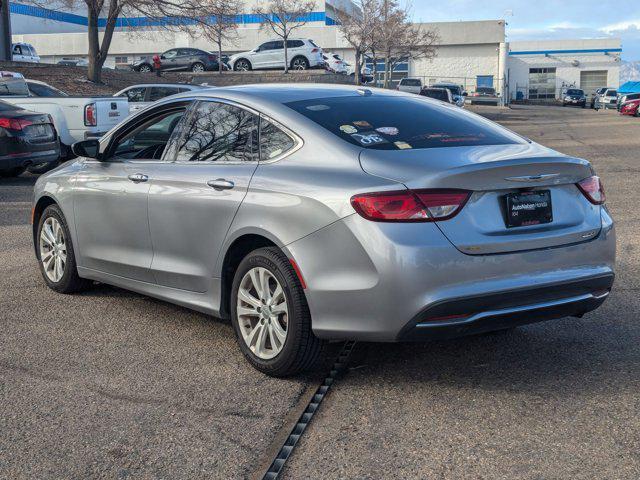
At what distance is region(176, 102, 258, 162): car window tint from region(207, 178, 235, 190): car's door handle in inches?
7.0

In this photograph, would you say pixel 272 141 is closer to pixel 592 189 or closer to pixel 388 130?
pixel 388 130

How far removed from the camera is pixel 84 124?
1727 centimetres

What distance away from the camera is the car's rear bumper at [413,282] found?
14.0 feet

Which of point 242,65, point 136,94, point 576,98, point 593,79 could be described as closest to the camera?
point 136,94

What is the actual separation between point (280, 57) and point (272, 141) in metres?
46.0

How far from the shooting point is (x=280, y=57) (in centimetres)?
4994

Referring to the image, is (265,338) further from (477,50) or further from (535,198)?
(477,50)

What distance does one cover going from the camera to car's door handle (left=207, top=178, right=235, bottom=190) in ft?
16.7

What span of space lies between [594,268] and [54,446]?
9.66ft

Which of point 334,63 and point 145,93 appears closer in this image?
point 145,93

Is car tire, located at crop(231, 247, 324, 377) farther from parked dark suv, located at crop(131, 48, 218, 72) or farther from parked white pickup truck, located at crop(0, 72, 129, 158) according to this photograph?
parked dark suv, located at crop(131, 48, 218, 72)

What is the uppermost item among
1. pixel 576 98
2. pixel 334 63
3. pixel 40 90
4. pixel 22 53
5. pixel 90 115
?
pixel 22 53

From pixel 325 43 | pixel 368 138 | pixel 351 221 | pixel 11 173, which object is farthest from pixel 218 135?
pixel 325 43

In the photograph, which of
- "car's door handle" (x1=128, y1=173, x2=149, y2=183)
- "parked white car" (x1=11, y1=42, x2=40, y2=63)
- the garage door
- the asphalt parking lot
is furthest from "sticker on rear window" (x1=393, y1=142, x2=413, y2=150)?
the garage door
